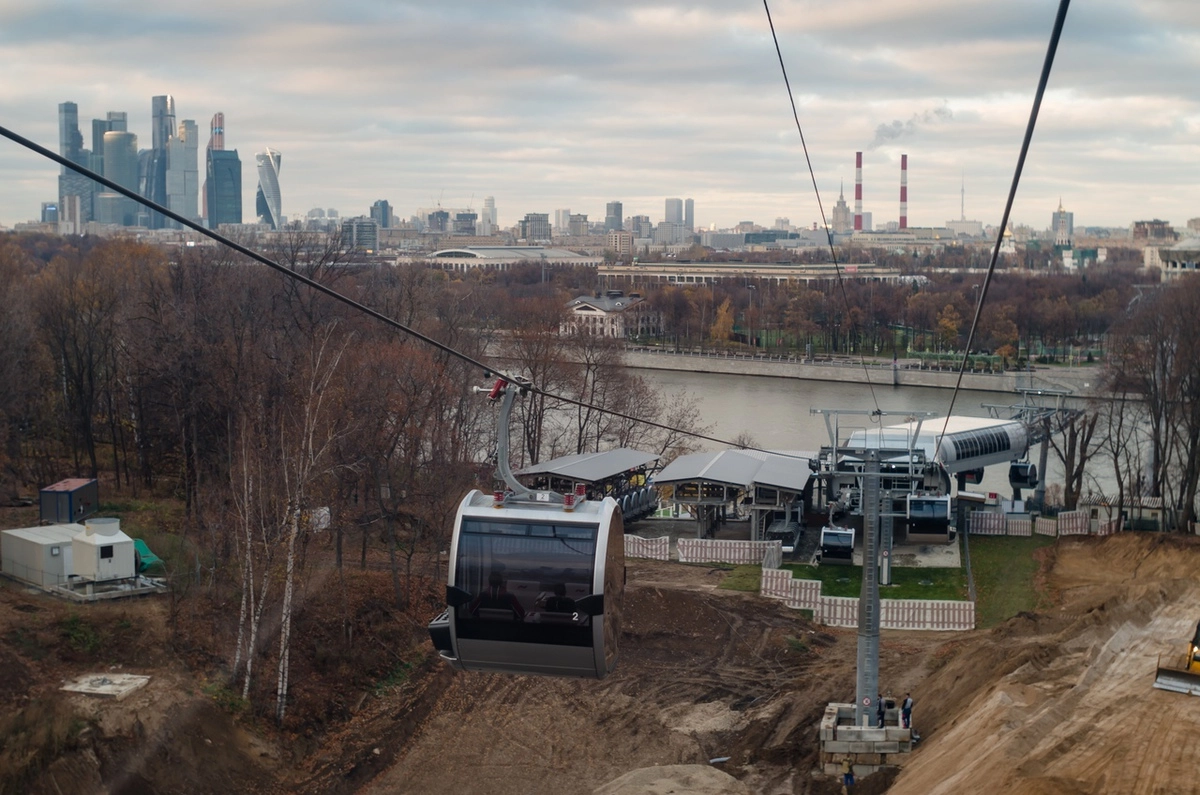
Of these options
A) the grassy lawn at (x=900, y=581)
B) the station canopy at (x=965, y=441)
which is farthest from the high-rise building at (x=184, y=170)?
the grassy lawn at (x=900, y=581)

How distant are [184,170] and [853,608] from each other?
146 m

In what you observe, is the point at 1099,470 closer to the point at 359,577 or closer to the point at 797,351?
the point at 359,577

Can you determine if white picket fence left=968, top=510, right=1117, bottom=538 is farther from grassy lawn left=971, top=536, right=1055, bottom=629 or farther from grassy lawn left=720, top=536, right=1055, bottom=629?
grassy lawn left=720, top=536, right=1055, bottom=629

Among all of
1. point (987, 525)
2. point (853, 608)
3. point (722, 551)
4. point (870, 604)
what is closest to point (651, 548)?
point (722, 551)

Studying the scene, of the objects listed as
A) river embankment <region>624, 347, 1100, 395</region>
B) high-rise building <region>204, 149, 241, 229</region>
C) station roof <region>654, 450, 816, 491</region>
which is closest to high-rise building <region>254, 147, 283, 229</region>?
high-rise building <region>204, 149, 241, 229</region>

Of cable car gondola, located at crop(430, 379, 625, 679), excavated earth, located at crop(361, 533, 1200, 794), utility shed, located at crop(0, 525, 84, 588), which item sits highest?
cable car gondola, located at crop(430, 379, 625, 679)

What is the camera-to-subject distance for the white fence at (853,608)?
59.2 ft

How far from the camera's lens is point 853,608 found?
18.5 metres

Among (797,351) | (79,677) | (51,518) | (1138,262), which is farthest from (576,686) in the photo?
(1138,262)

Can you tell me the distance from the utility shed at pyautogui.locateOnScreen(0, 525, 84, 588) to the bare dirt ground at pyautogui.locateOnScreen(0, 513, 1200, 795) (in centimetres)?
43

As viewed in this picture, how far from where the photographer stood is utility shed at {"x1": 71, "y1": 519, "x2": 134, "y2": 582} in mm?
15820

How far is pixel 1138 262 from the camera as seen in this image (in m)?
99.8

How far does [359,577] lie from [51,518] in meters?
5.12

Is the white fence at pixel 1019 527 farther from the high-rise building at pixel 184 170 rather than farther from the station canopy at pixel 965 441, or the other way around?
the high-rise building at pixel 184 170
